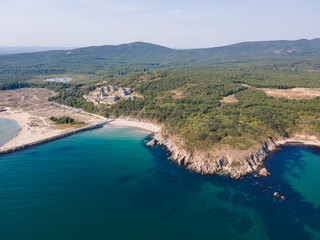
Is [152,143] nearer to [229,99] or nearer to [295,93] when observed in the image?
[229,99]

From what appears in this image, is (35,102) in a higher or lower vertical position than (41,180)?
higher

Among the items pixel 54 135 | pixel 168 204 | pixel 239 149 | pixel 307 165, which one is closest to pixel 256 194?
pixel 239 149

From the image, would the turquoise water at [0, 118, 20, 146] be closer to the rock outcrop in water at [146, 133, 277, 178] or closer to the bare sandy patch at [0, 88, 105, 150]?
the bare sandy patch at [0, 88, 105, 150]

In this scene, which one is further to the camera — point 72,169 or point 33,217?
point 72,169

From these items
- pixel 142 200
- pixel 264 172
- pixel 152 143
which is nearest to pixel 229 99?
pixel 152 143

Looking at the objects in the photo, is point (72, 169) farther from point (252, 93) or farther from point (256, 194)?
point (252, 93)

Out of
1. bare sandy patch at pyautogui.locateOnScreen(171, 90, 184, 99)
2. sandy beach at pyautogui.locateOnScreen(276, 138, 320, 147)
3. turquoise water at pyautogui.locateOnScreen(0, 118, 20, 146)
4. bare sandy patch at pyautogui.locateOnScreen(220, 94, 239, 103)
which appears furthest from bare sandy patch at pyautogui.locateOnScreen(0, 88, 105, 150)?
sandy beach at pyautogui.locateOnScreen(276, 138, 320, 147)
